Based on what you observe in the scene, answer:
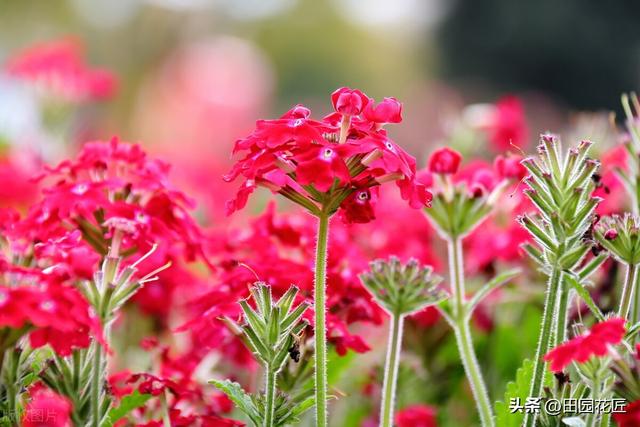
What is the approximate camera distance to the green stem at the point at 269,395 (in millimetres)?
1163

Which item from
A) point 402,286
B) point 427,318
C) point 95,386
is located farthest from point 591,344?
point 427,318

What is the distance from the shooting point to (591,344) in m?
1.06

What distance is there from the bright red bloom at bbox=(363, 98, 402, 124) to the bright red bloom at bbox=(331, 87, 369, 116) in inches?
0.8

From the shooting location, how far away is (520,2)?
13.9 metres

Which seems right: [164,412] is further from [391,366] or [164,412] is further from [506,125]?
[506,125]

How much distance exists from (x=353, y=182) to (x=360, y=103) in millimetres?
122

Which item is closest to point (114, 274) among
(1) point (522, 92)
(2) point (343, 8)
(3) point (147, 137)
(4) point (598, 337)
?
(4) point (598, 337)

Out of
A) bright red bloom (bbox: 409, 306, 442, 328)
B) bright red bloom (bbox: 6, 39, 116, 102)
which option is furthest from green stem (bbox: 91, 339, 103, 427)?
bright red bloom (bbox: 6, 39, 116, 102)

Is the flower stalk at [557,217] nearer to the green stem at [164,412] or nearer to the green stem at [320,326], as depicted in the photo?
the green stem at [320,326]

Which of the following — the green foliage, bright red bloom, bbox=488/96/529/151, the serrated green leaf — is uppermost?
bright red bloom, bbox=488/96/529/151

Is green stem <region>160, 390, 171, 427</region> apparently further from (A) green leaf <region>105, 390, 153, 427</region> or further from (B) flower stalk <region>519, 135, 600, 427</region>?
(B) flower stalk <region>519, 135, 600, 427</region>

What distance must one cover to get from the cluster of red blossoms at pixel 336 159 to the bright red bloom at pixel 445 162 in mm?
235

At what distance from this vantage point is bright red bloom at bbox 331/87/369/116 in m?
1.23

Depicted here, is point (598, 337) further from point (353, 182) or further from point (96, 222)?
point (96, 222)
